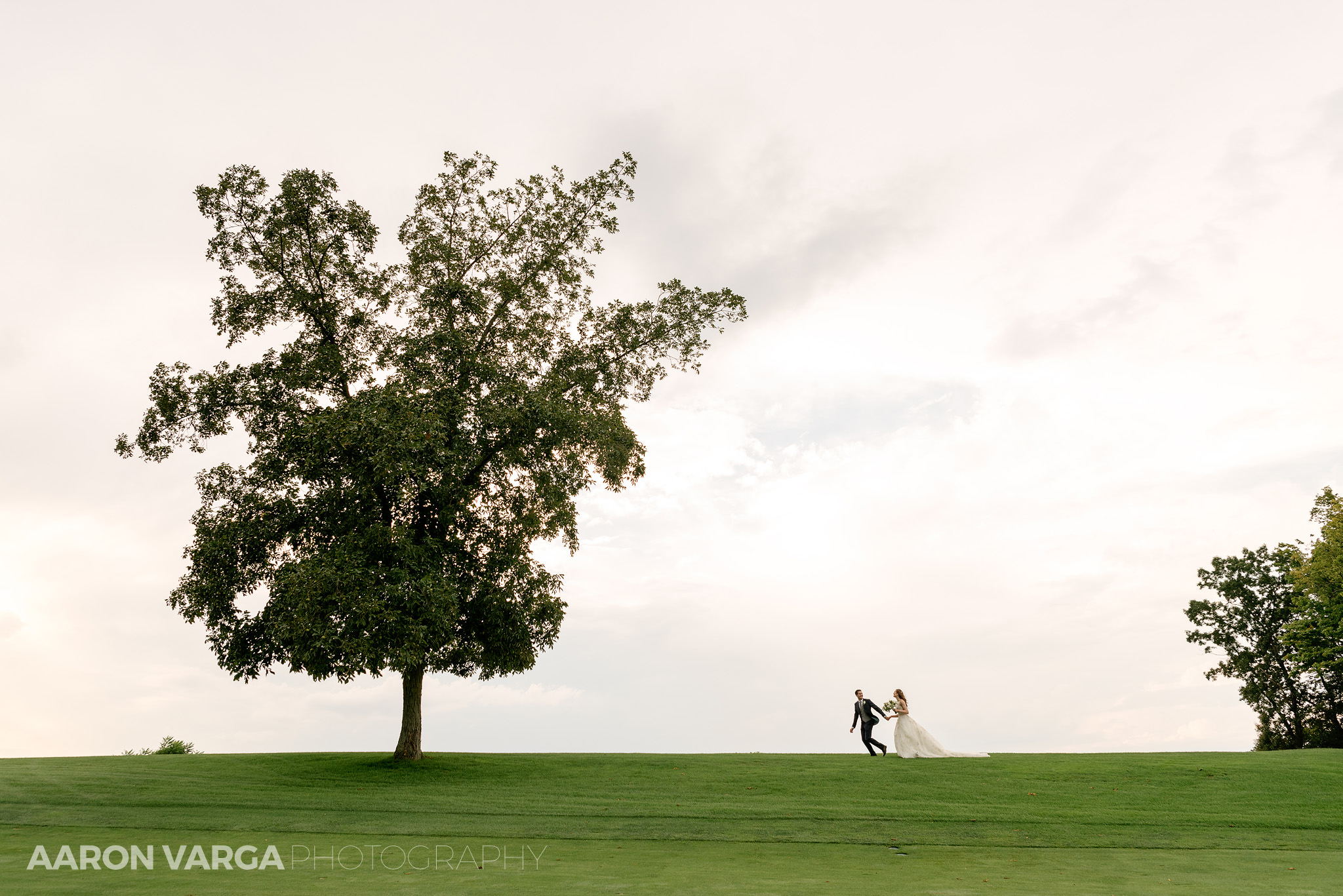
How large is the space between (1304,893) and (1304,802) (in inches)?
477

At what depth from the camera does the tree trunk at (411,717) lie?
28156 millimetres

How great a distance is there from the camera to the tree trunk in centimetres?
2816

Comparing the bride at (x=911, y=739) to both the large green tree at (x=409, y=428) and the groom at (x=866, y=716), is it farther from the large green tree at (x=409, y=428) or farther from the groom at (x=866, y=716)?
the large green tree at (x=409, y=428)

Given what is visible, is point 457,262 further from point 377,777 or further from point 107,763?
point 107,763

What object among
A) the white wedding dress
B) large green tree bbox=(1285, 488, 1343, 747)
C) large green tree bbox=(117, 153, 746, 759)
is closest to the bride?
the white wedding dress

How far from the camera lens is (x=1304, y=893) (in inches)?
454

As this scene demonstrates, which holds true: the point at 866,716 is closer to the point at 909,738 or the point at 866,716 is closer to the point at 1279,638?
the point at 909,738

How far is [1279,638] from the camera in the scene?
50469 millimetres

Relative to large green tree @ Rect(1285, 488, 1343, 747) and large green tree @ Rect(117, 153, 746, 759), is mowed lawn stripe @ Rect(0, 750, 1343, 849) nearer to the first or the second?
large green tree @ Rect(117, 153, 746, 759)

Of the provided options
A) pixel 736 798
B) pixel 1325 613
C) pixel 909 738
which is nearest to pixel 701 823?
pixel 736 798

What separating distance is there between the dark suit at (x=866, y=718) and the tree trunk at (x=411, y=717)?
15.2 metres

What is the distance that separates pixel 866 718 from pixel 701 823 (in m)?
12.3

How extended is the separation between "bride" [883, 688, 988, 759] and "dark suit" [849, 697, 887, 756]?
26.9 inches

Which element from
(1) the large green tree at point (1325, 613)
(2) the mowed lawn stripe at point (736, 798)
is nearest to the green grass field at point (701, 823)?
(2) the mowed lawn stripe at point (736, 798)
